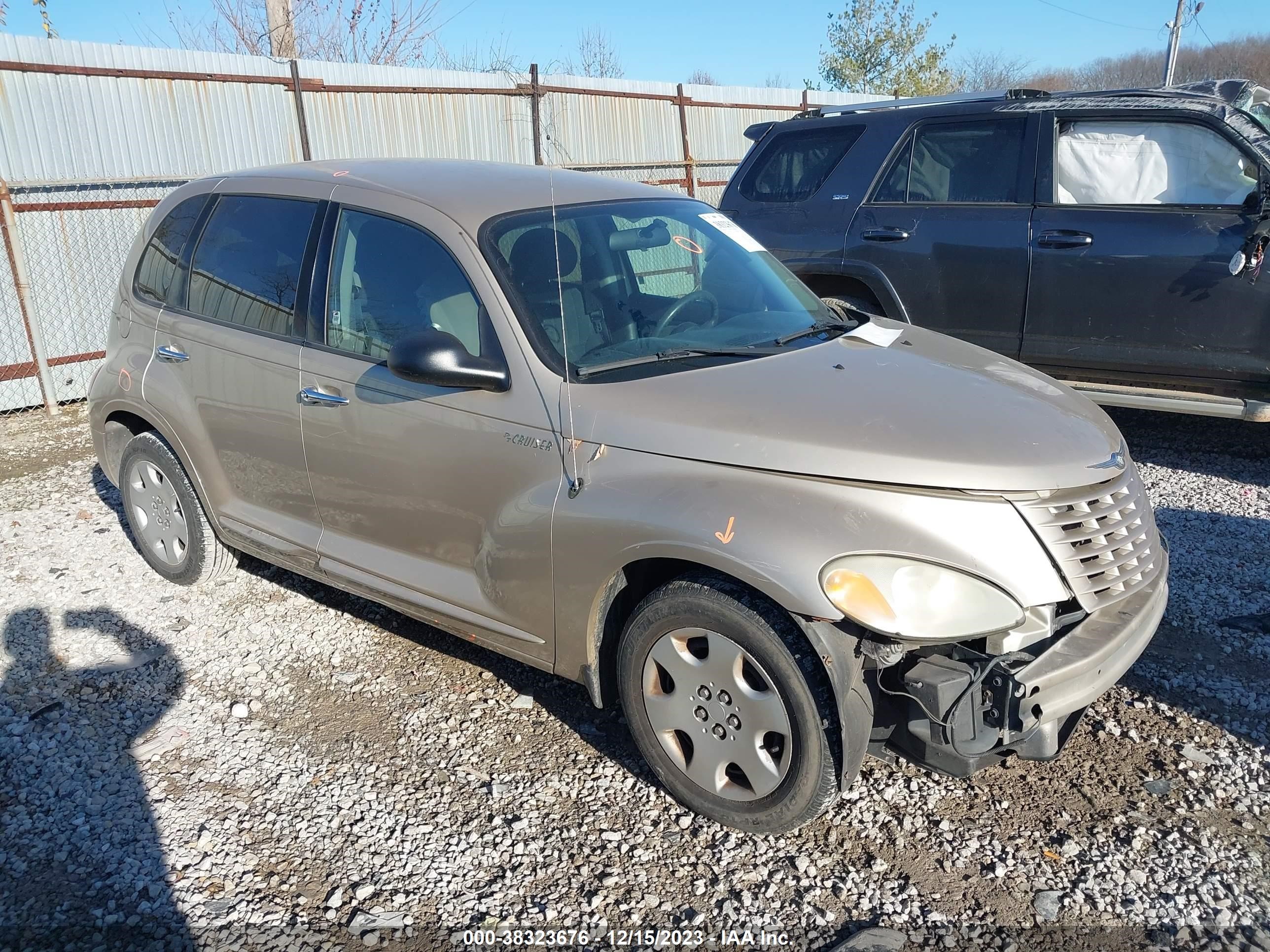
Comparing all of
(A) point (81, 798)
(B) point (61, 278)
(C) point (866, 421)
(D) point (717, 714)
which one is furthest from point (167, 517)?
(B) point (61, 278)

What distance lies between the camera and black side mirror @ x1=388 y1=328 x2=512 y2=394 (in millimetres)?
3191

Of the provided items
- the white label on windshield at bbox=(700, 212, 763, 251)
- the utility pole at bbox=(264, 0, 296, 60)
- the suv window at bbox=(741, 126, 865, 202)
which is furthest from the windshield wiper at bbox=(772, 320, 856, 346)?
the utility pole at bbox=(264, 0, 296, 60)

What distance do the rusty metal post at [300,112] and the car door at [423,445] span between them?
21.8 ft

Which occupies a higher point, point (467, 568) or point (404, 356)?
point (404, 356)

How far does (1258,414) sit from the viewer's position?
5402 millimetres

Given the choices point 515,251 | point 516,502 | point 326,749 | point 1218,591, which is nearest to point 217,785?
point 326,749

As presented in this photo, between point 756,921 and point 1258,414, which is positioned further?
point 1258,414

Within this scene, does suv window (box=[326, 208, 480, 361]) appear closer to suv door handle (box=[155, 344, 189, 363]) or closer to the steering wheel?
the steering wheel

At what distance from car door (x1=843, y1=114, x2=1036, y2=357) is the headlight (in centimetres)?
403

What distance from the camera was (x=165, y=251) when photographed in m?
4.75

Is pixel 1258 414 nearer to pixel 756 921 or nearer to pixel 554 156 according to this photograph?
pixel 756 921

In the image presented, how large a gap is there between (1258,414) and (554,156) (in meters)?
9.19

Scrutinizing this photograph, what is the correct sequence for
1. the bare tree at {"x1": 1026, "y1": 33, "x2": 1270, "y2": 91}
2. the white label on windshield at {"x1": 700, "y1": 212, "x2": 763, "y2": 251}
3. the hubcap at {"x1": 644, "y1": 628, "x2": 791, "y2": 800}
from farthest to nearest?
the bare tree at {"x1": 1026, "y1": 33, "x2": 1270, "y2": 91} → the white label on windshield at {"x1": 700, "y1": 212, "x2": 763, "y2": 251} → the hubcap at {"x1": 644, "y1": 628, "x2": 791, "y2": 800}

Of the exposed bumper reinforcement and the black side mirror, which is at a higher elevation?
the black side mirror
